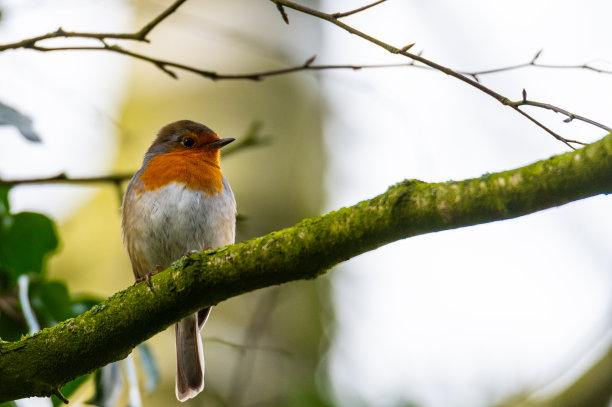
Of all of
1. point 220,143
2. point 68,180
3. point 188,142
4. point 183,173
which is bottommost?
point 68,180

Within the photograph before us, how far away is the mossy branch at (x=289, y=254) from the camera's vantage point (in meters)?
1.81

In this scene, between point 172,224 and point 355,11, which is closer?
point 355,11

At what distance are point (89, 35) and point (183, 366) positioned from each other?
211cm

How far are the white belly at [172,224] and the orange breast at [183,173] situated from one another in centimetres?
5

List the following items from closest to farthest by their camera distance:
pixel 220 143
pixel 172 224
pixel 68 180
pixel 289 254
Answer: pixel 289 254
pixel 68 180
pixel 172 224
pixel 220 143

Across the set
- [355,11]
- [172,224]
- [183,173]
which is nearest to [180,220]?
[172,224]

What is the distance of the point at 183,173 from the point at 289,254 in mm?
2122

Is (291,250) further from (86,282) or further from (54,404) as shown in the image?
(86,282)

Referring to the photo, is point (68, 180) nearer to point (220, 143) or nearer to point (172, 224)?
point (172, 224)

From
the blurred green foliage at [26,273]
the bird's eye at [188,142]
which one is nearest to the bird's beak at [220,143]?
the bird's eye at [188,142]

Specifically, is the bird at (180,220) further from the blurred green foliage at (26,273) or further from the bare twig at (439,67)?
the bare twig at (439,67)

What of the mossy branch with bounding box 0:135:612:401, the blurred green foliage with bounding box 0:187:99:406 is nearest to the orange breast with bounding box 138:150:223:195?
the blurred green foliage with bounding box 0:187:99:406

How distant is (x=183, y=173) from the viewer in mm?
4121

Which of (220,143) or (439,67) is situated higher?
(220,143)
